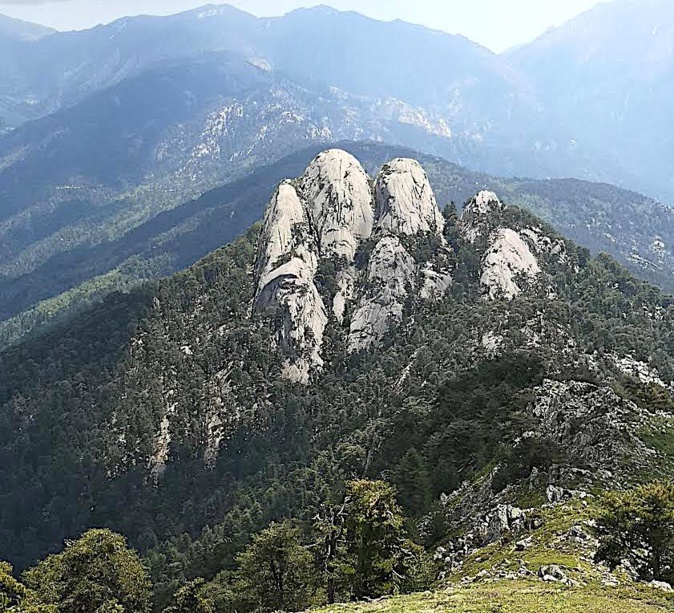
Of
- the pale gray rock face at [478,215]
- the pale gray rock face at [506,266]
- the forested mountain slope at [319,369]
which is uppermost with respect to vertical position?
the pale gray rock face at [478,215]

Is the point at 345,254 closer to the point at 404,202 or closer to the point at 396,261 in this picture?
the point at 396,261

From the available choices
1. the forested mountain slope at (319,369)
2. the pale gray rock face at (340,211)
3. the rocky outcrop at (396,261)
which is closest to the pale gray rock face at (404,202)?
the rocky outcrop at (396,261)

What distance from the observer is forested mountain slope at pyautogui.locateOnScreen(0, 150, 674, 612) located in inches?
4695

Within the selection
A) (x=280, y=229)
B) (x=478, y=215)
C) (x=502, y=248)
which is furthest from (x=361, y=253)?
(x=502, y=248)

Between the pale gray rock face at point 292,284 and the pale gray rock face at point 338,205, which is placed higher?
the pale gray rock face at point 338,205

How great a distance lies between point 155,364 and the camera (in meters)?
186

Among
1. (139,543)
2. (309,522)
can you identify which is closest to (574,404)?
(309,522)

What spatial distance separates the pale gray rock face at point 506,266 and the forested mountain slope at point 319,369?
0.50m

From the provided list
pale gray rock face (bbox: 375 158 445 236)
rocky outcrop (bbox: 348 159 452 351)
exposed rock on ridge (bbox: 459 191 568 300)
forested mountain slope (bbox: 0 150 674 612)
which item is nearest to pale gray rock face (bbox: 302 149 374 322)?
forested mountain slope (bbox: 0 150 674 612)

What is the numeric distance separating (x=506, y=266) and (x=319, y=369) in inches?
2187

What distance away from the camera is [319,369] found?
175 metres

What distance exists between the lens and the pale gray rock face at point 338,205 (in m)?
189

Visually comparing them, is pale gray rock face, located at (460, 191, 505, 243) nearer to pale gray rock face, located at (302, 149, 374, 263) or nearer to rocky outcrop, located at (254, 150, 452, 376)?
rocky outcrop, located at (254, 150, 452, 376)

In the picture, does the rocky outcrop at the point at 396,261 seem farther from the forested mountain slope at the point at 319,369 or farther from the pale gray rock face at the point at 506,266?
the pale gray rock face at the point at 506,266
